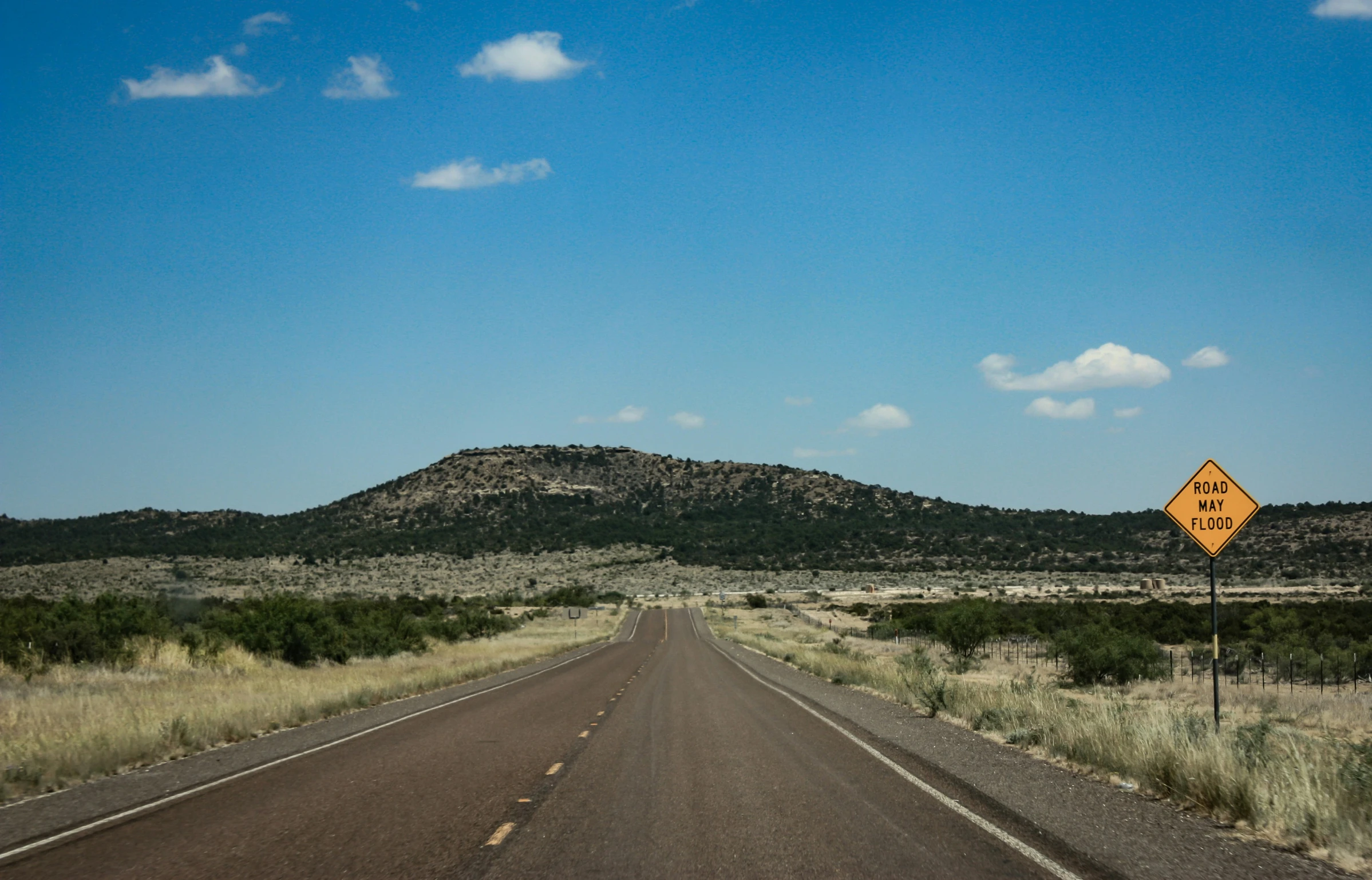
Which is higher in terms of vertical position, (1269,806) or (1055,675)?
(1269,806)

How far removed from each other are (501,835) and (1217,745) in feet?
24.6

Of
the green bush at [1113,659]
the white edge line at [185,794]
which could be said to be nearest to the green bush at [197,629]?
the white edge line at [185,794]

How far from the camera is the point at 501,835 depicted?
8.72 m

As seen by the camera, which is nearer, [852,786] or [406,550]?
[852,786]

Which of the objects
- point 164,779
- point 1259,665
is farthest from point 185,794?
point 1259,665

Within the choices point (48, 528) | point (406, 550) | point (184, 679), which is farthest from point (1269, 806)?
point (48, 528)

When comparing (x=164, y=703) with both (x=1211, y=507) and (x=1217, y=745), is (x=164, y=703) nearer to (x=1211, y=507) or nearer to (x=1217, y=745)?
(x=1217, y=745)

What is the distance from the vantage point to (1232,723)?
2053 centimetres

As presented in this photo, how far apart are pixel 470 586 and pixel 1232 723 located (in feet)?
346

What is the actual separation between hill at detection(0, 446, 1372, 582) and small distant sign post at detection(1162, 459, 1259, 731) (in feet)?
287

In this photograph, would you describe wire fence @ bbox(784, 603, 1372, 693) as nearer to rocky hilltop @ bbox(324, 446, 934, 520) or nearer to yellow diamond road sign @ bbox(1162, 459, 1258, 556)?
yellow diamond road sign @ bbox(1162, 459, 1258, 556)

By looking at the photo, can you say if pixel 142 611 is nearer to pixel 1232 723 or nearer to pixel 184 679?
pixel 184 679

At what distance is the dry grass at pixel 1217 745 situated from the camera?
849cm

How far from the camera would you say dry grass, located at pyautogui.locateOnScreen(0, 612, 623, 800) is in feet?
42.9
